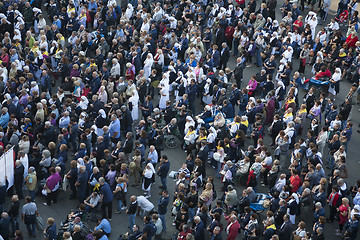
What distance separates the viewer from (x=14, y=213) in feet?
58.1

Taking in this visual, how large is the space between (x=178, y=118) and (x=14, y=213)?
6804 millimetres

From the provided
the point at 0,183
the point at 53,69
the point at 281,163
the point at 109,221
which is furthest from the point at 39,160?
the point at 281,163

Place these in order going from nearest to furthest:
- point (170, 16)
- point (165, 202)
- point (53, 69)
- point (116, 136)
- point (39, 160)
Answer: point (165, 202) < point (39, 160) < point (116, 136) < point (53, 69) < point (170, 16)

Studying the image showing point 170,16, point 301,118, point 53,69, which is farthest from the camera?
point 170,16

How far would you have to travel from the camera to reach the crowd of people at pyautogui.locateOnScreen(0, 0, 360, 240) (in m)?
18.4

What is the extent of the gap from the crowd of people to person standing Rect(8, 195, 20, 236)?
0.03 metres

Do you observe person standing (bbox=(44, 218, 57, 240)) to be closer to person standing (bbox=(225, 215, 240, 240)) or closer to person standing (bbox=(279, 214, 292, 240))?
person standing (bbox=(225, 215, 240, 240))

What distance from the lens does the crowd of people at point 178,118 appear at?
18.4 m

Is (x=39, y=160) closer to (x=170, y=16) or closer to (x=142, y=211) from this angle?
(x=142, y=211)

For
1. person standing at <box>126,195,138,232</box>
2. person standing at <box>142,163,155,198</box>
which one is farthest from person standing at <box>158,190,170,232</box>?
person standing at <box>142,163,155,198</box>

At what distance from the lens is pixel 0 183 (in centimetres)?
1822

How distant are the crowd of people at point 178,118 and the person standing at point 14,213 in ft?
0.11

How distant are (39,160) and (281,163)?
7654 mm

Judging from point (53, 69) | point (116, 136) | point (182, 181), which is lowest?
point (182, 181)
